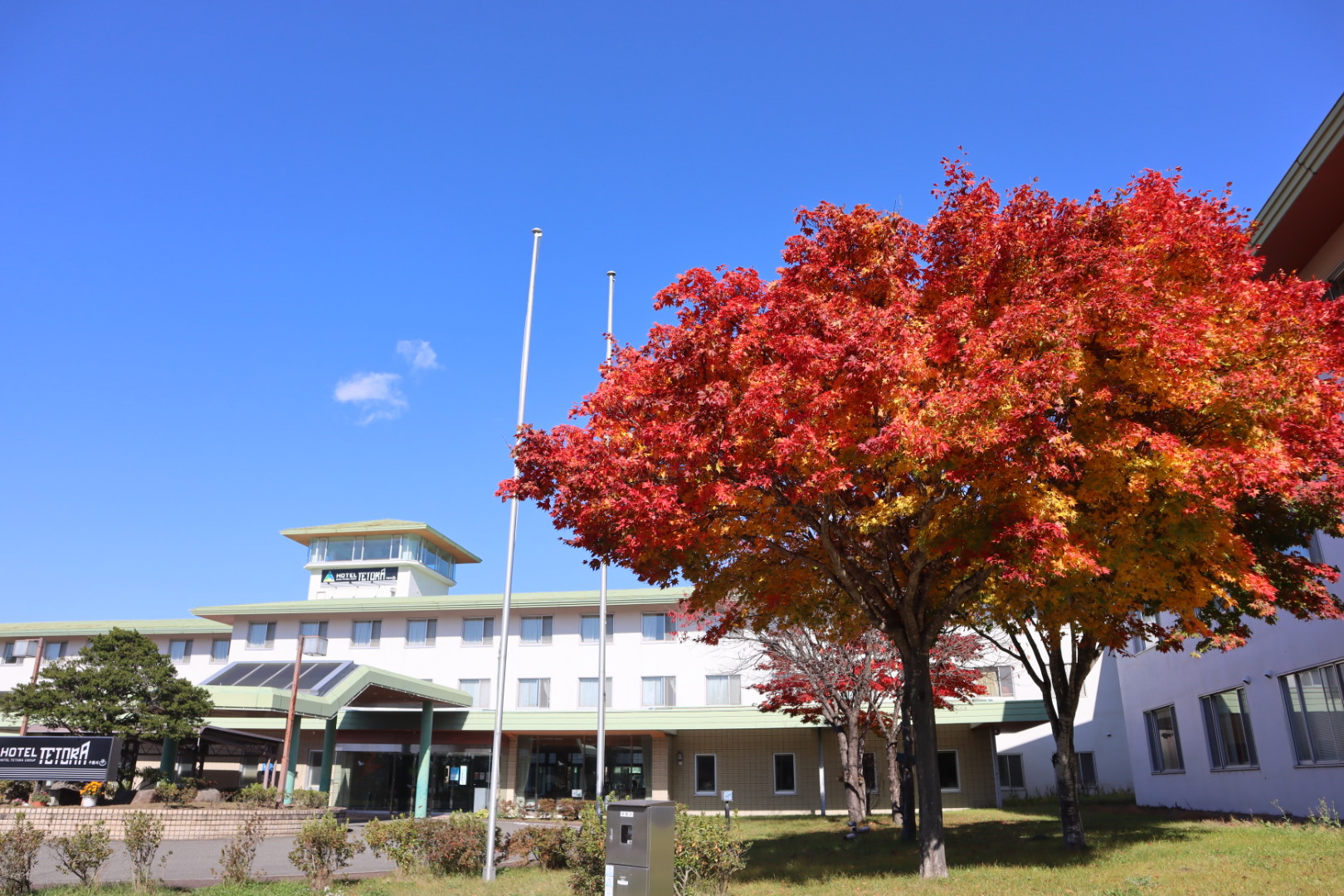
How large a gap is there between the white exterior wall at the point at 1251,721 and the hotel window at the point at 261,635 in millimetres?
37495

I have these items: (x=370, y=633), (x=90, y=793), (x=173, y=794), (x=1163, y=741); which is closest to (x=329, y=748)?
(x=173, y=794)

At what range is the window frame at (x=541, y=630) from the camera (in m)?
41.2

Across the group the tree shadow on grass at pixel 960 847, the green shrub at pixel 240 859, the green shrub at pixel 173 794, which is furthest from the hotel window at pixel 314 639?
the green shrub at pixel 240 859

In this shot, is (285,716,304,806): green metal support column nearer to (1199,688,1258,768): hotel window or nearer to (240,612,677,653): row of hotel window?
(240,612,677,653): row of hotel window

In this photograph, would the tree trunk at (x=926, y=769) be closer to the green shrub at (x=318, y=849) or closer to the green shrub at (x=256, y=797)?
the green shrub at (x=318, y=849)

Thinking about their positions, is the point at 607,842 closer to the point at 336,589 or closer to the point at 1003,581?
the point at 1003,581

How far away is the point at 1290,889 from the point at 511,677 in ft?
112

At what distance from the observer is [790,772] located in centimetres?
3712

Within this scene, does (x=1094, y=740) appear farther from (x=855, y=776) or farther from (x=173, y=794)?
(x=173, y=794)

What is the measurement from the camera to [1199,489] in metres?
10.4

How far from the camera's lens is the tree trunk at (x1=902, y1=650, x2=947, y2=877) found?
492 inches

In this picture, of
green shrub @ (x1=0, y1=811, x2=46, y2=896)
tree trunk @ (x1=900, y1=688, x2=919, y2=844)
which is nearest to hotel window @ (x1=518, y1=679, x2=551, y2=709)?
tree trunk @ (x1=900, y1=688, x2=919, y2=844)

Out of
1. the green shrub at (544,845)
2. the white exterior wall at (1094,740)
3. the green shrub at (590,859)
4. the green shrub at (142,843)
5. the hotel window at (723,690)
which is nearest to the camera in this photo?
the green shrub at (590,859)

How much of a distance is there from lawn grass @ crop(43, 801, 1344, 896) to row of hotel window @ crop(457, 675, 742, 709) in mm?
18741
